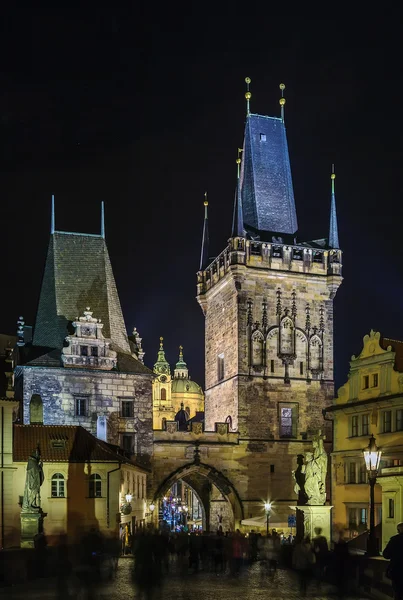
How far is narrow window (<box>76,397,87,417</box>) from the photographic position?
4647 centimetres

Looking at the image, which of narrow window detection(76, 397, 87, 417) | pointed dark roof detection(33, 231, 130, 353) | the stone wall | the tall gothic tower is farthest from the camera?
the tall gothic tower

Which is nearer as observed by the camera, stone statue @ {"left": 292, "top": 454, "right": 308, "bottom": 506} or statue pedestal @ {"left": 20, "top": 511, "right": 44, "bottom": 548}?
statue pedestal @ {"left": 20, "top": 511, "right": 44, "bottom": 548}

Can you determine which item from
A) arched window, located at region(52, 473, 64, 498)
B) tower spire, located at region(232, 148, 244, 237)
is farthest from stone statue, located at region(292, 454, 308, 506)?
tower spire, located at region(232, 148, 244, 237)

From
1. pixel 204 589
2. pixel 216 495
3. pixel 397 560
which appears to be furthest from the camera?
pixel 216 495

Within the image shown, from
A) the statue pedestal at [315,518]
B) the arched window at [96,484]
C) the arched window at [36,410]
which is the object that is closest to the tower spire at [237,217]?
the arched window at [36,410]

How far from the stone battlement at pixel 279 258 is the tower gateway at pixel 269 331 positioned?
6 cm

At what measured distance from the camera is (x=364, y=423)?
4141cm

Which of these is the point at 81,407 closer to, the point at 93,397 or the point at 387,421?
the point at 93,397

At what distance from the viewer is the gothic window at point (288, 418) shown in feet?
171

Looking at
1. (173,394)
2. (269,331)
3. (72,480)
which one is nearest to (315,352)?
(269,331)

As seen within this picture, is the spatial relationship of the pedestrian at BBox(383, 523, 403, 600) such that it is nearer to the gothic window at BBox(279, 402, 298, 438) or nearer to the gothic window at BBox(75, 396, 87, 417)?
the gothic window at BBox(75, 396, 87, 417)

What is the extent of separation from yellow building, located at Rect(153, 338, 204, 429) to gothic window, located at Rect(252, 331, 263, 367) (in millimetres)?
83068

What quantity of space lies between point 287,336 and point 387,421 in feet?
47.6

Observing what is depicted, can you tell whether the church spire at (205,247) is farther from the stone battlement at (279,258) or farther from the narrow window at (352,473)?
the narrow window at (352,473)
